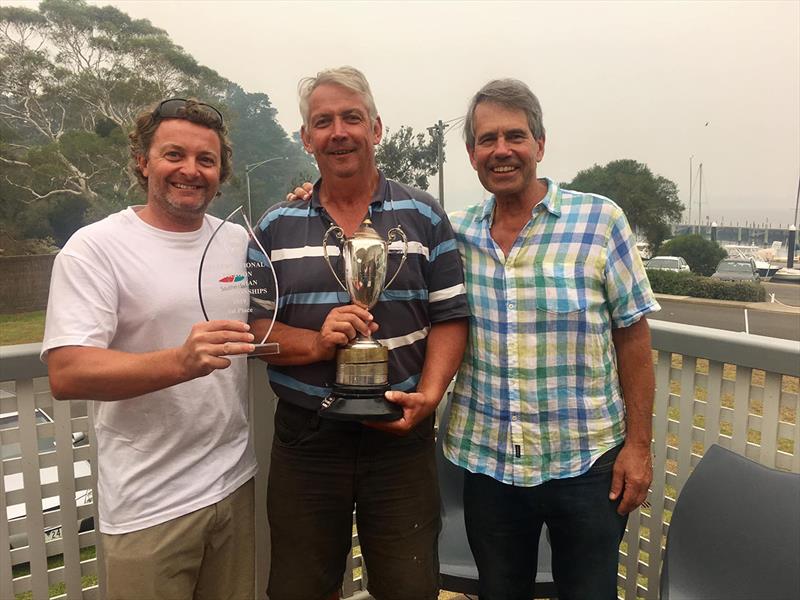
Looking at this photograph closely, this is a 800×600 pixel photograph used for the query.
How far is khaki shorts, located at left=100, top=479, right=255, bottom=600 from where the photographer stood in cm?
144

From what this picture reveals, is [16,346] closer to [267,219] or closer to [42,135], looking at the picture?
[267,219]

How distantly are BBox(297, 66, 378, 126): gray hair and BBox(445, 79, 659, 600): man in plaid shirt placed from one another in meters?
0.33

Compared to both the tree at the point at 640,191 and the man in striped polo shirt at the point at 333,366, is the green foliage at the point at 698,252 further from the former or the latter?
the man in striped polo shirt at the point at 333,366

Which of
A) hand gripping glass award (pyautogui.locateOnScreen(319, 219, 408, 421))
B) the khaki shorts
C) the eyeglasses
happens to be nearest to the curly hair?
the eyeglasses

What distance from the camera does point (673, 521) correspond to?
6.07 feet

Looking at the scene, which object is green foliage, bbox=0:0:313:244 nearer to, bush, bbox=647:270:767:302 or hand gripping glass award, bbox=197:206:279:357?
bush, bbox=647:270:767:302

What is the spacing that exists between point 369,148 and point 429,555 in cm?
131

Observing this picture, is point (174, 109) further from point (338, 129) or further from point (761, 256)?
point (761, 256)

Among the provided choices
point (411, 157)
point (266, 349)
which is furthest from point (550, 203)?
point (411, 157)

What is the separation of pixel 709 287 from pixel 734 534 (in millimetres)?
7109

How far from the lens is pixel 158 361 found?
130 cm

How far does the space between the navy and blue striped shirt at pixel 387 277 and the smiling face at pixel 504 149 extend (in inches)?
8.9

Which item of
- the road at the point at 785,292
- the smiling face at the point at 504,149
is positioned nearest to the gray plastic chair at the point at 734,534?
the smiling face at the point at 504,149

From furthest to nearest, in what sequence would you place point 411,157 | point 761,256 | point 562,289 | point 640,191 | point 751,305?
point 411,157 < point 640,191 < point 761,256 < point 751,305 < point 562,289
